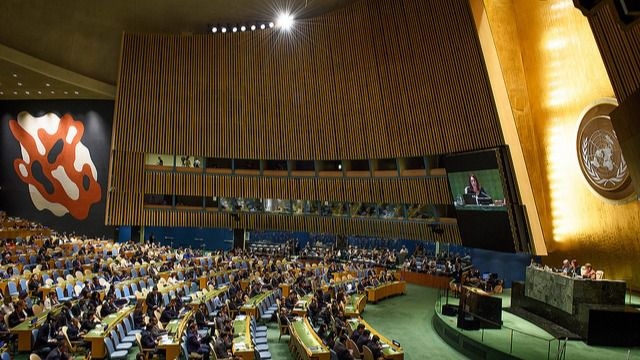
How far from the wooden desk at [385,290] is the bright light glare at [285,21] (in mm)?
12553

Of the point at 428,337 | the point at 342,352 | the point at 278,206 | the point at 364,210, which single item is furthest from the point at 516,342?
the point at 278,206

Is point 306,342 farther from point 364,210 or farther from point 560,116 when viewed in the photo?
point 364,210

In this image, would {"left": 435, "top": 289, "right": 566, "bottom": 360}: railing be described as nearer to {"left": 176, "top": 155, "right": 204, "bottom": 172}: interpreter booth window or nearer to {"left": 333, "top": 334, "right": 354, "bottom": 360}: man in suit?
{"left": 333, "top": 334, "right": 354, "bottom": 360}: man in suit

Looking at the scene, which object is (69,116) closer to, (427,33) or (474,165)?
(427,33)

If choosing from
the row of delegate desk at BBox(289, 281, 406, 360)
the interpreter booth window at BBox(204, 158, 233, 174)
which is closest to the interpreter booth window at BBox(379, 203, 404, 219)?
the interpreter booth window at BBox(204, 158, 233, 174)

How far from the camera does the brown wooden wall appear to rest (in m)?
20.8

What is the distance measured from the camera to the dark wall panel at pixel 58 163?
25.5m

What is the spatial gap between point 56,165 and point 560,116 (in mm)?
23848

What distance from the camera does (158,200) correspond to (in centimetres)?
2547

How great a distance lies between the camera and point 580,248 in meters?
13.9

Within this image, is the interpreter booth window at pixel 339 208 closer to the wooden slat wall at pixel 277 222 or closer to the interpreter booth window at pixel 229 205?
the wooden slat wall at pixel 277 222

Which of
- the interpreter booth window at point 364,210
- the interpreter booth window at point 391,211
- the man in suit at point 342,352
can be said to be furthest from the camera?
the interpreter booth window at point 364,210

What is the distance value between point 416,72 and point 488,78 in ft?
12.8

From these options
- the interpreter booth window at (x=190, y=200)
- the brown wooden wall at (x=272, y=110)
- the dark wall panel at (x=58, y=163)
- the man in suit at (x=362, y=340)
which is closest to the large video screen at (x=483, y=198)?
the brown wooden wall at (x=272, y=110)
